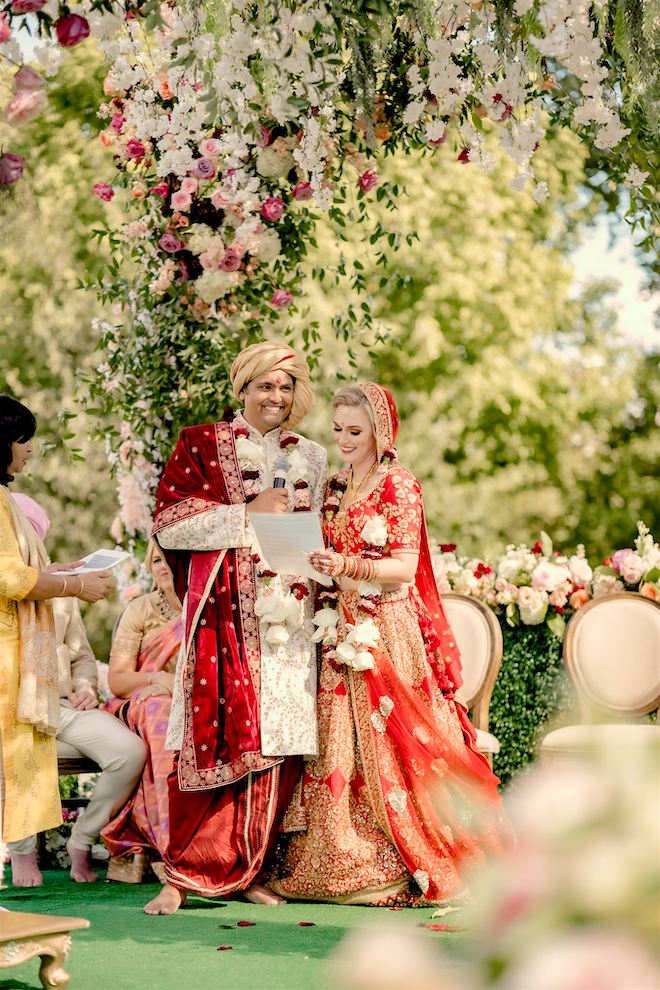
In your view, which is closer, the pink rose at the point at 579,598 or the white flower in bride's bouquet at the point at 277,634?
the white flower in bride's bouquet at the point at 277,634

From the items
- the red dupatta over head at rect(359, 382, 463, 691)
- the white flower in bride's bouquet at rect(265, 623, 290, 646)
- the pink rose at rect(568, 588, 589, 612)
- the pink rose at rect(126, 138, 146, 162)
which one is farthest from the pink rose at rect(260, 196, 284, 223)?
the pink rose at rect(568, 588, 589, 612)

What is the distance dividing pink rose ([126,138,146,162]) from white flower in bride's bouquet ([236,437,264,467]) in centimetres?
172

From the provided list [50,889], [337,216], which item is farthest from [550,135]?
[50,889]

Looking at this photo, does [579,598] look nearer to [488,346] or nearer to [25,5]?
[25,5]

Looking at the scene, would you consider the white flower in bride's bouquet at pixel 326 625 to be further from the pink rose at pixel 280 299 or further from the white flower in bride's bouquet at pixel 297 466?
the pink rose at pixel 280 299

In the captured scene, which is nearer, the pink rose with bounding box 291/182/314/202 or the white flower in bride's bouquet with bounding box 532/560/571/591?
the pink rose with bounding box 291/182/314/202

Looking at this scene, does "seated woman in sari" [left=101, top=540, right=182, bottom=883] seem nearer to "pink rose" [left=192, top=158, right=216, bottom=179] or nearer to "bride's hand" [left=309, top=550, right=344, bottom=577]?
"bride's hand" [left=309, top=550, right=344, bottom=577]

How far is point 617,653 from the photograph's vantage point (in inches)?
240

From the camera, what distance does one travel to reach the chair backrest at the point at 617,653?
19.4 feet

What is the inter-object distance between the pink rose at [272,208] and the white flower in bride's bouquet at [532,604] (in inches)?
96.5

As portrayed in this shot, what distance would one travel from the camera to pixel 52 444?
698 centimetres

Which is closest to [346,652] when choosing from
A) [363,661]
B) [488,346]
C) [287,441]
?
[363,661]

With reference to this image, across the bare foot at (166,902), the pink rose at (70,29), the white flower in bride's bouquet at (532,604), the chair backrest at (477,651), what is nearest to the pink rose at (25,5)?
the pink rose at (70,29)

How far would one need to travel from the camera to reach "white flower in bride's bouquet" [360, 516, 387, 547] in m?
4.79
